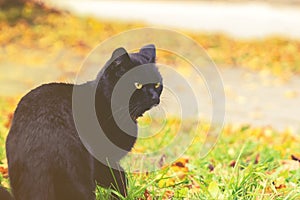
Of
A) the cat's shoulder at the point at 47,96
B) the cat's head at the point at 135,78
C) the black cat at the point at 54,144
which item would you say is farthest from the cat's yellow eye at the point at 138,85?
the cat's shoulder at the point at 47,96

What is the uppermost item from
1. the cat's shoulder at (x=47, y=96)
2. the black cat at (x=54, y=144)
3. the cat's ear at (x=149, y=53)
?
the cat's ear at (x=149, y=53)

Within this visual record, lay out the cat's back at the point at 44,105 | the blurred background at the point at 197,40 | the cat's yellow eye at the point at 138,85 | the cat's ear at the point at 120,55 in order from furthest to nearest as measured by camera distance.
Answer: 1. the blurred background at the point at 197,40
2. the cat's yellow eye at the point at 138,85
3. the cat's ear at the point at 120,55
4. the cat's back at the point at 44,105

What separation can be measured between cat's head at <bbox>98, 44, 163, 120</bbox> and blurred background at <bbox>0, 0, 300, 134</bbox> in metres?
3.42

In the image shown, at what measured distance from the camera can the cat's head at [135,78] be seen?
140 inches

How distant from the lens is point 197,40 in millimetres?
12242

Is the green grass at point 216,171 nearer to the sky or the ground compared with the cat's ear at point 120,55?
nearer to the ground

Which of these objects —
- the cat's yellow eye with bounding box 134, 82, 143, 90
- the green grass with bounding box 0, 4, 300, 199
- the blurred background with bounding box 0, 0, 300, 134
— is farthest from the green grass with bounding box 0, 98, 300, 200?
the blurred background with bounding box 0, 0, 300, 134

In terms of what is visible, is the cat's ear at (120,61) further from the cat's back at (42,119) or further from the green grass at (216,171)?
the green grass at (216,171)

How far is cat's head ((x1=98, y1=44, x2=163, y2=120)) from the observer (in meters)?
3.55

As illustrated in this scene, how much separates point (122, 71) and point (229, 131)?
298 cm

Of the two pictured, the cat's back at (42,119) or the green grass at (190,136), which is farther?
the green grass at (190,136)

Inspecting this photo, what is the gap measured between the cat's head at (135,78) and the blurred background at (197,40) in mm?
3423

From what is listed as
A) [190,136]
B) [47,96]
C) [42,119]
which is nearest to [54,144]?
[42,119]

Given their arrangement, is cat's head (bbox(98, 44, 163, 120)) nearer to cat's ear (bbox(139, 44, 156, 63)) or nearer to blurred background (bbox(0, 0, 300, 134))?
cat's ear (bbox(139, 44, 156, 63))
